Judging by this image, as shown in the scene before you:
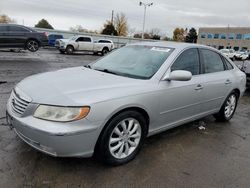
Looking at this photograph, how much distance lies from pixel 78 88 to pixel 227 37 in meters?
80.3

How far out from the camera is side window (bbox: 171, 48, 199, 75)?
3968 millimetres

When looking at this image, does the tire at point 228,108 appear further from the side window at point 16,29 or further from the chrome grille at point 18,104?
the side window at point 16,29

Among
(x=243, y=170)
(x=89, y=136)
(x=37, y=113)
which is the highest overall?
(x=37, y=113)

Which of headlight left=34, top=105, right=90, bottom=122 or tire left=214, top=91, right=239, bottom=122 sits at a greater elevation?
headlight left=34, top=105, right=90, bottom=122

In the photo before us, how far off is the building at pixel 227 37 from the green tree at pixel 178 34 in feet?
25.9

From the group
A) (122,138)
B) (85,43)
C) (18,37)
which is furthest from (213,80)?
(85,43)

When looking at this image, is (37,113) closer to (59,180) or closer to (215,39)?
(59,180)

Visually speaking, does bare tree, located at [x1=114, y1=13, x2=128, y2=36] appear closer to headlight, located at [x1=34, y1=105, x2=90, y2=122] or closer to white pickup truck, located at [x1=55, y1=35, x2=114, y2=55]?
white pickup truck, located at [x1=55, y1=35, x2=114, y2=55]

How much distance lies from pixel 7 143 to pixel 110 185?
170cm

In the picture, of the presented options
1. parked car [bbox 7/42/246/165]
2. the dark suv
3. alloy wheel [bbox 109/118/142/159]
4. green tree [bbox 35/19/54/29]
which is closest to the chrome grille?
parked car [bbox 7/42/246/165]

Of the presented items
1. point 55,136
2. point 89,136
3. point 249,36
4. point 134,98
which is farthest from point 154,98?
point 249,36

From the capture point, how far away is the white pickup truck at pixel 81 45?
22.3 metres

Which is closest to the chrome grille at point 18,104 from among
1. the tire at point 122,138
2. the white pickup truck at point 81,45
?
the tire at point 122,138

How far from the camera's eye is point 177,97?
381 cm
